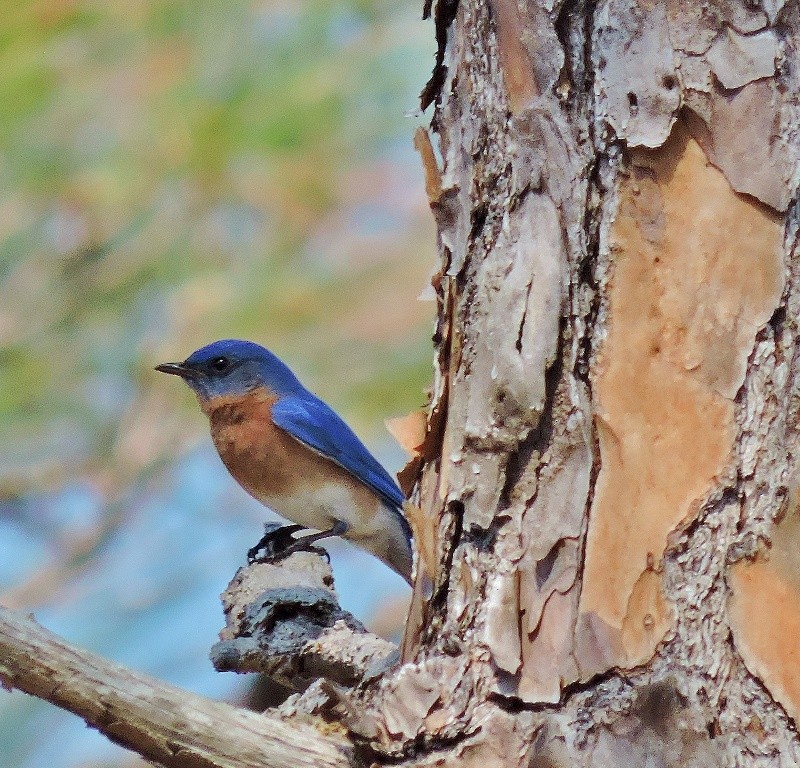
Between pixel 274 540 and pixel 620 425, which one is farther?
pixel 274 540

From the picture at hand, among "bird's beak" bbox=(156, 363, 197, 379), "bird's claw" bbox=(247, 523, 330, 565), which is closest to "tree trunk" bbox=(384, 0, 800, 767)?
"bird's claw" bbox=(247, 523, 330, 565)

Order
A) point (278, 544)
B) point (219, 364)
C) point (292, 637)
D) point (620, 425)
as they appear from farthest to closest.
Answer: point (219, 364), point (278, 544), point (292, 637), point (620, 425)

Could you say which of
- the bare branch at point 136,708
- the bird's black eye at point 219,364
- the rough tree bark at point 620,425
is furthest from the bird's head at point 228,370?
the bare branch at point 136,708

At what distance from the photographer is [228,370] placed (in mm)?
4402

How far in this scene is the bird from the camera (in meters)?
4.15

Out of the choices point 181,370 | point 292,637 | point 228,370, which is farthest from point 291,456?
point 292,637

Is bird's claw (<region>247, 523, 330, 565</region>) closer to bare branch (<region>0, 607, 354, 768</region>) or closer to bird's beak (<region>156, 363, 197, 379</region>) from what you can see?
bird's beak (<region>156, 363, 197, 379</region>)

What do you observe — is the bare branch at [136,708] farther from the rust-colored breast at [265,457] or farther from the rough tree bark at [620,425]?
the rust-colored breast at [265,457]

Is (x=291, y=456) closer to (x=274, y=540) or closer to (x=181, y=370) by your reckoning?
(x=274, y=540)

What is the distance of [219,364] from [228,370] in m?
0.04

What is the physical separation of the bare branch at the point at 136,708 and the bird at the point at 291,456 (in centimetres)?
226

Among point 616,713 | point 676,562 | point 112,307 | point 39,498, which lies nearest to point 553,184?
point 676,562

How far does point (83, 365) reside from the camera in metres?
4.90

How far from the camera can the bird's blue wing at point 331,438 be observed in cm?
415
